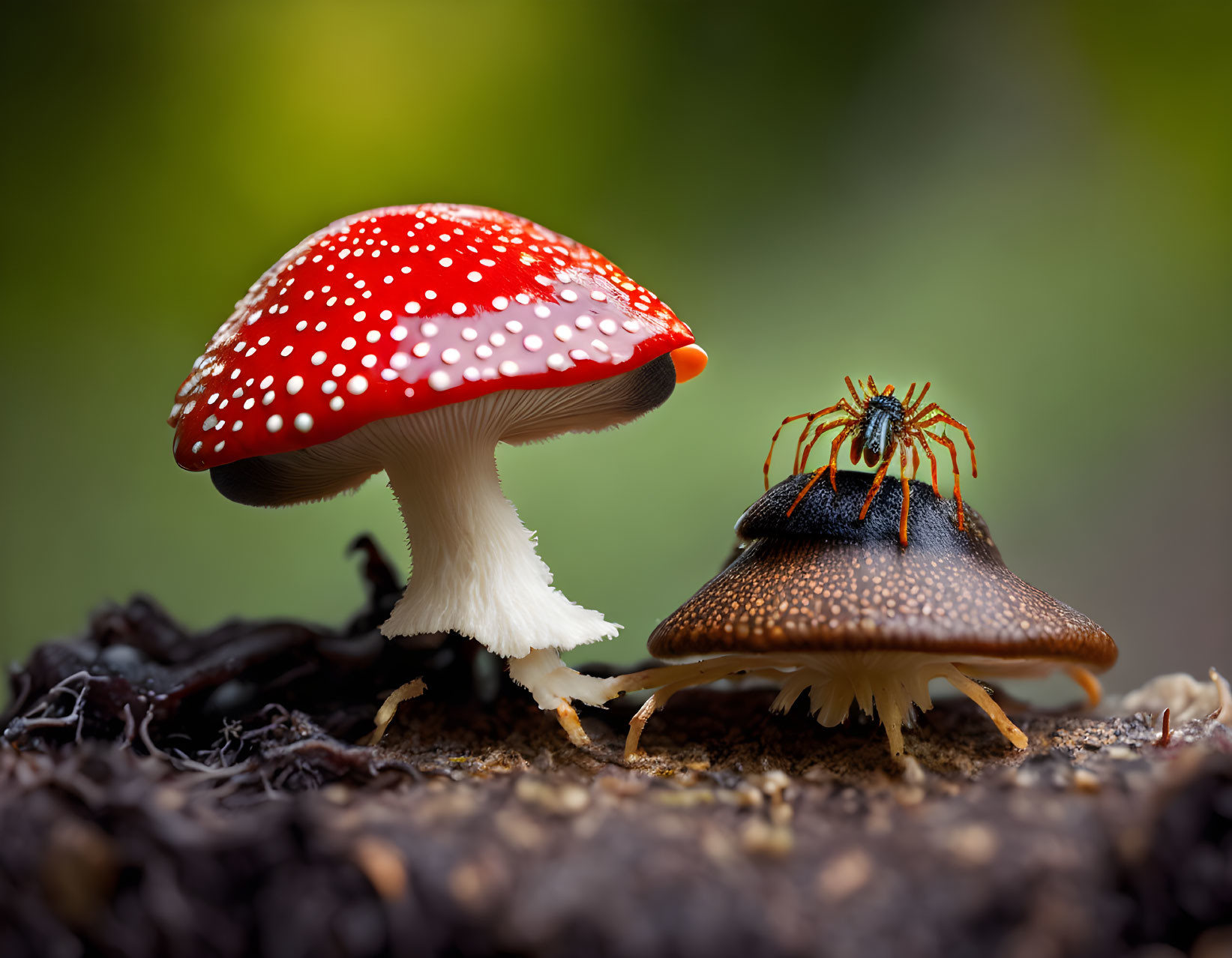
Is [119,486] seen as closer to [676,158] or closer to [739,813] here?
[676,158]

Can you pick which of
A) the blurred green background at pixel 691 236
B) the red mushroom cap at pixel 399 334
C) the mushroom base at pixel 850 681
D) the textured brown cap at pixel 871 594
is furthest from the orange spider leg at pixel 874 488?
the blurred green background at pixel 691 236

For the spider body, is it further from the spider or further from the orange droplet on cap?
the orange droplet on cap

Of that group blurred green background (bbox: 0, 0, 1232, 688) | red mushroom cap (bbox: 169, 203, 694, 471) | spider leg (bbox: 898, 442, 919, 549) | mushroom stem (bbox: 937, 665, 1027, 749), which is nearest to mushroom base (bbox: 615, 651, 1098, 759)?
mushroom stem (bbox: 937, 665, 1027, 749)

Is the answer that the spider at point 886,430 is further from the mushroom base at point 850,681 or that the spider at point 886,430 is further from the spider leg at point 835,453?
the mushroom base at point 850,681

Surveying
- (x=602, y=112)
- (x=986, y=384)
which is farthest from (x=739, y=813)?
(x=602, y=112)

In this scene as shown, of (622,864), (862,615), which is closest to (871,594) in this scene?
(862,615)

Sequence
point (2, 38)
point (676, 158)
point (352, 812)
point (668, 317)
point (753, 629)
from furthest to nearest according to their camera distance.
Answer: point (676, 158)
point (2, 38)
point (668, 317)
point (753, 629)
point (352, 812)
